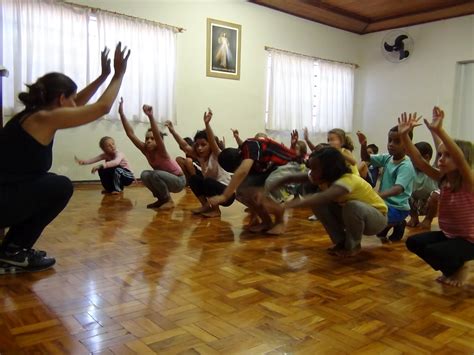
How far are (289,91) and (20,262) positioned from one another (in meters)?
5.79

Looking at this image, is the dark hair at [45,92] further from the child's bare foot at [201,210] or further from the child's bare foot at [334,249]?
the child's bare foot at [201,210]

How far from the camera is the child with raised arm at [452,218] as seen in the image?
186cm

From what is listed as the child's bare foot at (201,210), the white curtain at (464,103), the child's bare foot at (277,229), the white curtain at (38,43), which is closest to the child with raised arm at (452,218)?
the child's bare foot at (277,229)

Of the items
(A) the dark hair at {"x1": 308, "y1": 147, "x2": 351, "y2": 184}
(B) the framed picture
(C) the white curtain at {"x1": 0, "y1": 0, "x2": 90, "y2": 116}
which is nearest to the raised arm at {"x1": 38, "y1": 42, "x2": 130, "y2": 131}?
(A) the dark hair at {"x1": 308, "y1": 147, "x2": 351, "y2": 184}

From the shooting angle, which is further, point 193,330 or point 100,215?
point 100,215

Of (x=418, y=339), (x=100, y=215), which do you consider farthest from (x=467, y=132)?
(x=418, y=339)

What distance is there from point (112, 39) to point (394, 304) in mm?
4686

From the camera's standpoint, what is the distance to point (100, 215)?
330 centimetres

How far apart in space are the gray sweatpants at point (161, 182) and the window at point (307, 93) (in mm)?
3485

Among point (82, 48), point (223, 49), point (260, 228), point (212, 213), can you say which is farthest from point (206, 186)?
point (223, 49)

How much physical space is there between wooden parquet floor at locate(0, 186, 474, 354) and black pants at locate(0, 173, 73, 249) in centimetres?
21

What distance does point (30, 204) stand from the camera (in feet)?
6.14

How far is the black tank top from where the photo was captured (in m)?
1.76

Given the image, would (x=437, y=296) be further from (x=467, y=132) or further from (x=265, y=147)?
(x=467, y=132)
